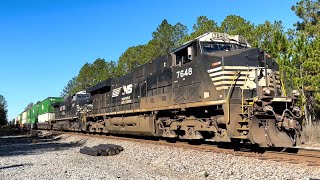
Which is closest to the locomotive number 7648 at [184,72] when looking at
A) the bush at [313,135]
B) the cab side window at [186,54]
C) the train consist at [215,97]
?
the train consist at [215,97]

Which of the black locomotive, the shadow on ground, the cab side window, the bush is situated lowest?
the shadow on ground

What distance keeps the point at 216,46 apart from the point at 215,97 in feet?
6.47

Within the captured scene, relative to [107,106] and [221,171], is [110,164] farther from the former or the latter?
[107,106]

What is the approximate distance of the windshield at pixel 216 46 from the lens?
35.5 feet

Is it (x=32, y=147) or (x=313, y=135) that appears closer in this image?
(x=313, y=135)

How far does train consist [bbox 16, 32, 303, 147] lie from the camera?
8906 millimetres

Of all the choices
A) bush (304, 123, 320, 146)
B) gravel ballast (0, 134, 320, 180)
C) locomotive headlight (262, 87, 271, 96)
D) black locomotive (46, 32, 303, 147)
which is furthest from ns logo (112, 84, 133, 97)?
bush (304, 123, 320, 146)

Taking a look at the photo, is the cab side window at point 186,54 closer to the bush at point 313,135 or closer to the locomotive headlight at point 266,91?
the locomotive headlight at point 266,91

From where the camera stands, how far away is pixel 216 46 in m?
11.0

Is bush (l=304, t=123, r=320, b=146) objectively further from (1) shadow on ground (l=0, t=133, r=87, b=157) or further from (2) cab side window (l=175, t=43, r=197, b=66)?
(1) shadow on ground (l=0, t=133, r=87, b=157)

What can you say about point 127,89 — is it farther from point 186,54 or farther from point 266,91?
point 266,91

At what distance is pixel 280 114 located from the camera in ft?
30.6

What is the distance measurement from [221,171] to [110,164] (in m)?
3.48

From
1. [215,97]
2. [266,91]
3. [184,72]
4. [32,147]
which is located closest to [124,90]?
[32,147]
